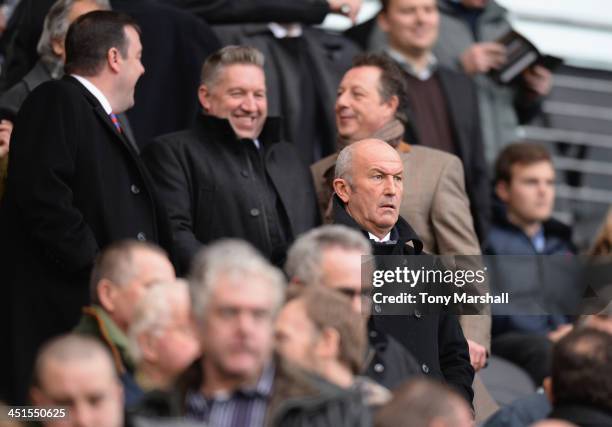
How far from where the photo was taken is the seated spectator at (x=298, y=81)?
40.8 ft

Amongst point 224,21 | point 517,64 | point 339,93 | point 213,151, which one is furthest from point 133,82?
point 517,64

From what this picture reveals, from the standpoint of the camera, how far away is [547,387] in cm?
864

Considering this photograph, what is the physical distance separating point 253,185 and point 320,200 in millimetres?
491

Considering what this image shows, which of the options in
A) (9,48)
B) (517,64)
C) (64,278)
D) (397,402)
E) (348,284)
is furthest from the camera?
(517,64)

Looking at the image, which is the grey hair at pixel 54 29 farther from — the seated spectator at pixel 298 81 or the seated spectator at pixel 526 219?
the seated spectator at pixel 526 219

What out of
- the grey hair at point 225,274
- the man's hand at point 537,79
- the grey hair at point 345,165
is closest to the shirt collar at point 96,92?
the grey hair at point 345,165

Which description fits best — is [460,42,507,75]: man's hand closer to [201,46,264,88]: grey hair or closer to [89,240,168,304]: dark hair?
[201,46,264,88]: grey hair

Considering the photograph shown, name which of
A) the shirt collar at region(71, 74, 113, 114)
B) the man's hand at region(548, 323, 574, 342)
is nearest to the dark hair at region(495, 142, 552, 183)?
the man's hand at region(548, 323, 574, 342)

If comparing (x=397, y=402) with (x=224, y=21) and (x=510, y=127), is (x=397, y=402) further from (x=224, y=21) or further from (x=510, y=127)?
(x=510, y=127)

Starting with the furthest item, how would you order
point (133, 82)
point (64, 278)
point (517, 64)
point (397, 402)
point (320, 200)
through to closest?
point (517, 64)
point (320, 200)
point (133, 82)
point (64, 278)
point (397, 402)

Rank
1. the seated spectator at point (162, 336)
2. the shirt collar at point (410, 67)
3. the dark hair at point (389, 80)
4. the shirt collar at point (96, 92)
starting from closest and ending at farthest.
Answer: the seated spectator at point (162, 336)
the shirt collar at point (96, 92)
the dark hair at point (389, 80)
the shirt collar at point (410, 67)

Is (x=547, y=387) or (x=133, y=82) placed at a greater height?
(x=133, y=82)

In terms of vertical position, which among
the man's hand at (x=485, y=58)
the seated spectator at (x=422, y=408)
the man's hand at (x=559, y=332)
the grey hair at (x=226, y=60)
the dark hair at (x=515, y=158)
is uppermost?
the grey hair at (x=226, y=60)

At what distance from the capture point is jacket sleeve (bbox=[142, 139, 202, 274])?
1034cm
